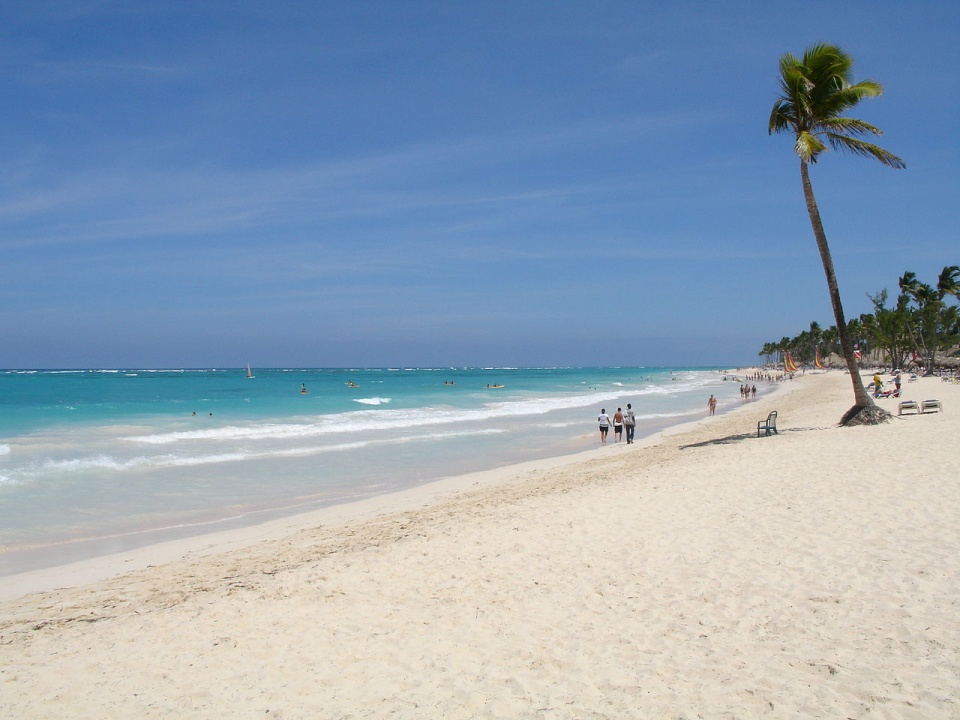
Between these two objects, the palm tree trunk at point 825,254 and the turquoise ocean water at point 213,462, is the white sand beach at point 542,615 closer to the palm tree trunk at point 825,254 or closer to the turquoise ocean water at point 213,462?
the turquoise ocean water at point 213,462

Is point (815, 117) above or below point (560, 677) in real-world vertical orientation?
above

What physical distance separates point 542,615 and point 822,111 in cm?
1625

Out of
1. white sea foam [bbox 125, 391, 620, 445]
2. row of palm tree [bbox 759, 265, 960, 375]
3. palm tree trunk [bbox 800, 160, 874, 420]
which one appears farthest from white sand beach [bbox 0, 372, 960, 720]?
row of palm tree [bbox 759, 265, 960, 375]

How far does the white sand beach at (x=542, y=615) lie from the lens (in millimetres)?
4531

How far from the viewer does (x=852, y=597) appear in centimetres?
575

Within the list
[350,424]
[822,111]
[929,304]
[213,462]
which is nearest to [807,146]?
[822,111]

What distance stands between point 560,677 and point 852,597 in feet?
9.77

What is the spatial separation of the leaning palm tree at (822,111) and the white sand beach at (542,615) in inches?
331

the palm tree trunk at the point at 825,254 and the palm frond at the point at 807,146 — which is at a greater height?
the palm frond at the point at 807,146

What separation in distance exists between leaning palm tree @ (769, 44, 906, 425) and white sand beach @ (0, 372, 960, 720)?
27.6 feet

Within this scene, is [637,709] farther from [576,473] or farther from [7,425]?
[7,425]

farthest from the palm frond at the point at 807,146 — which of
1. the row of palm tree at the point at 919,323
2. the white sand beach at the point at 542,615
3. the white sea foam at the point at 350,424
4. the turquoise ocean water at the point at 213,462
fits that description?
the row of palm tree at the point at 919,323

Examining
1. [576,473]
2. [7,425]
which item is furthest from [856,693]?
[7,425]

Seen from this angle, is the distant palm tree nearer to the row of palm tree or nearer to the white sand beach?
the row of palm tree
